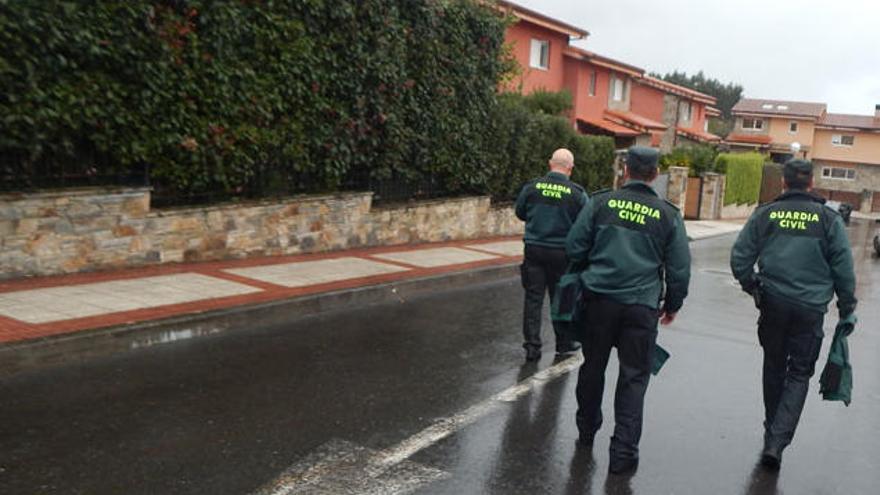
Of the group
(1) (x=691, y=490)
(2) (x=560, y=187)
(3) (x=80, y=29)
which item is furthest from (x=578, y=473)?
(3) (x=80, y=29)

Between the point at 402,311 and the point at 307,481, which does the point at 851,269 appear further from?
the point at 402,311

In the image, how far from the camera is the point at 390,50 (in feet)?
41.9

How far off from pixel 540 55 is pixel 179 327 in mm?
26449

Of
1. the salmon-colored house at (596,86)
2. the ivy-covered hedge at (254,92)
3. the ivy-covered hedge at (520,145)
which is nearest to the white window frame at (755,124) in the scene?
the salmon-colored house at (596,86)

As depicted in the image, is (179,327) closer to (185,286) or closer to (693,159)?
(185,286)

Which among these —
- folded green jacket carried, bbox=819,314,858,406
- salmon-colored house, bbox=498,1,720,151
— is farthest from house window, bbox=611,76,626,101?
folded green jacket carried, bbox=819,314,858,406

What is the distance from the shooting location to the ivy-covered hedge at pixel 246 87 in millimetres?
8117

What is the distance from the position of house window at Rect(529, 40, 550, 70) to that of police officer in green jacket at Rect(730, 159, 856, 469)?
26.5 meters

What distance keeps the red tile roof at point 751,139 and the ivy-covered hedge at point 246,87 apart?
159ft

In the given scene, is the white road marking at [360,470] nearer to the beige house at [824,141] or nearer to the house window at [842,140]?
the beige house at [824,141]

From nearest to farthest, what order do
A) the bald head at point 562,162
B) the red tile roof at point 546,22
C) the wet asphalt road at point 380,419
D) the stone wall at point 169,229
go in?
the wet asphalt road at point 380,419
the bald head at point 562,162
the stone wall at point 169,229
the red tile roof at point 546,22

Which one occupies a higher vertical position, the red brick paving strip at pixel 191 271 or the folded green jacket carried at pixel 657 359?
the folded green jacket carried at pixel 657 359

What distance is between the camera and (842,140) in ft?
198

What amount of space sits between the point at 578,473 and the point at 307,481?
1592 mm
